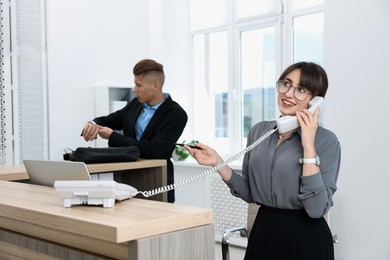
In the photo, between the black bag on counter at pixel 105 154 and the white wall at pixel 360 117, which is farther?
the white wall at pixel 360 117

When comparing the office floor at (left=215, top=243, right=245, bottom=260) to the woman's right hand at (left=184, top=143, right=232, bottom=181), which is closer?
the woman's right hand at (left=184, top=143, right=232, bottom=181)

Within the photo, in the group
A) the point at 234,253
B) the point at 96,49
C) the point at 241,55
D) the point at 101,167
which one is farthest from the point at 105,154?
the point at 241,55

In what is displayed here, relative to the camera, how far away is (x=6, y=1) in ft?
14.1

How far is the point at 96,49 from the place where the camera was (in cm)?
494

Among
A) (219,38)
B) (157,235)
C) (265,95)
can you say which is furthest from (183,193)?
(157,235)

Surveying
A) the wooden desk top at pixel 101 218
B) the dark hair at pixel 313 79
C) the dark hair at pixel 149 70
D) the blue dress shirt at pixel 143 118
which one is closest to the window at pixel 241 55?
the dark hair at pixel 149 70

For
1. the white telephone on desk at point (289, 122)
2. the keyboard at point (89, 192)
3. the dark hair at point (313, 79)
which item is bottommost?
the keyboard at point (89, 192)

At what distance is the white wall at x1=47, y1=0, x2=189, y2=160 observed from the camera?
4.62 metres

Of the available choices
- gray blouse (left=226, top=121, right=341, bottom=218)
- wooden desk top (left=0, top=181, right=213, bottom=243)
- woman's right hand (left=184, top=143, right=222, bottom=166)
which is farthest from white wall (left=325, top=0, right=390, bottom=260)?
wooden desk top (left=0, top=181, right=213, bottom=243)

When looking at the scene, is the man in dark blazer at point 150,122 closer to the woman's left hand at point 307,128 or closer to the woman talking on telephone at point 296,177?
the woman talking on telephone at point 296,177

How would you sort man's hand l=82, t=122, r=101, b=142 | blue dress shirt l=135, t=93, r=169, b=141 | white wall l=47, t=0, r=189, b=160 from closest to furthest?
man's hand l=82, t=122, r=101, b=142, blue dress shirt l=135, t=93, r=169, b=141, white wall l=47, t=0, r=189, b=160

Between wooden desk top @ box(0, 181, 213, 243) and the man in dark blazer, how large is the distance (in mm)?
1371

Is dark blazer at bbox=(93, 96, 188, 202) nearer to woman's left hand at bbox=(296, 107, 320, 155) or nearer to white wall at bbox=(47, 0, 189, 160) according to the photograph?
woman's left hand at bbox=(296, 107, 320, 155)

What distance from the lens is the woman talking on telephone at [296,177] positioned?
184cm
